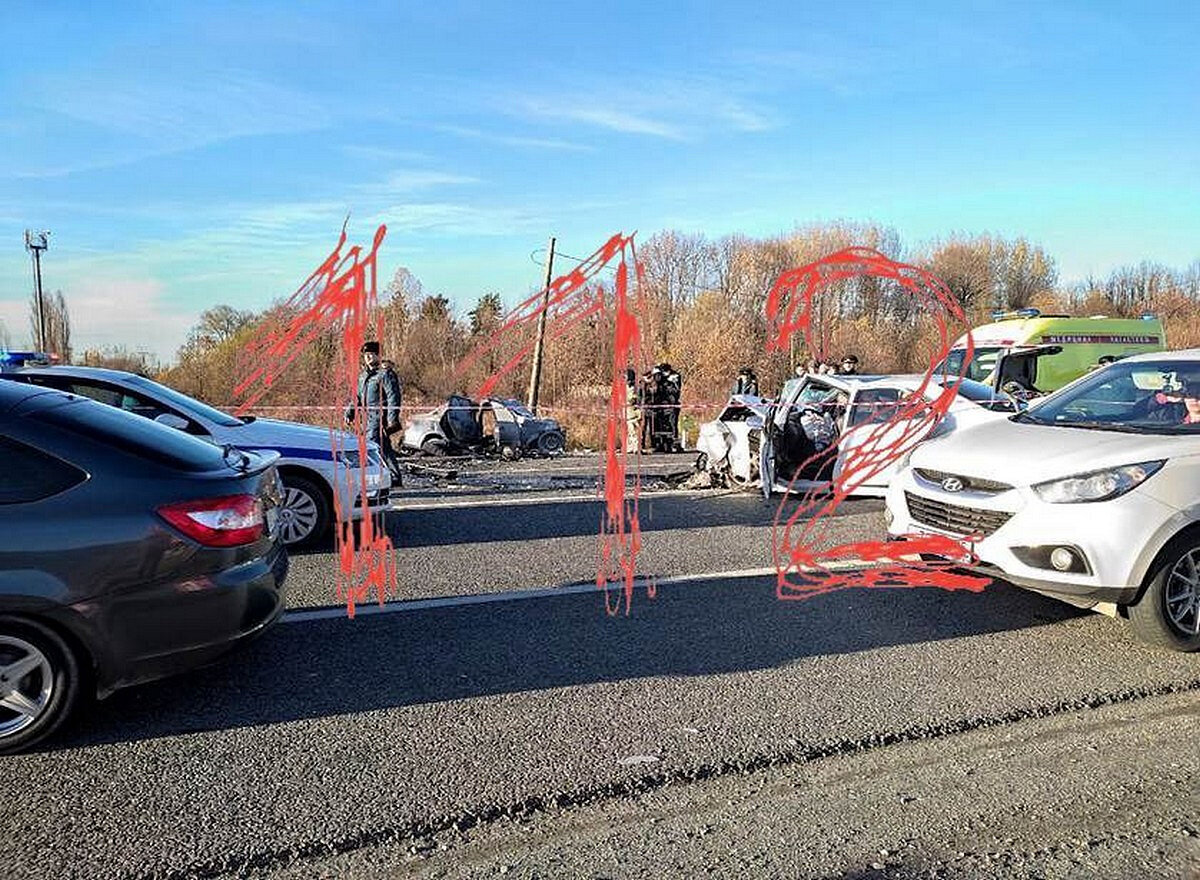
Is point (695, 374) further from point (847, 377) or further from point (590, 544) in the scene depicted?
point (590, 544)

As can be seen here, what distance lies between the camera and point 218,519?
3.97 metres

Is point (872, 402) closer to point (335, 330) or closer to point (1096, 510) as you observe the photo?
point (1096, 510)

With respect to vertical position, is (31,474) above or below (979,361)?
below

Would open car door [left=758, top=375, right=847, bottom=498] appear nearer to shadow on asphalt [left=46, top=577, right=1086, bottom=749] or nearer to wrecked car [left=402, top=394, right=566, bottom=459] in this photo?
Answer: shadow on asphalt [left=46, top=577, right=1086, bottom=749]

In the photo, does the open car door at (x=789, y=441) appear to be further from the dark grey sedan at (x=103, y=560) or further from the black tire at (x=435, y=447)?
the black tire at (x=435, y=447)

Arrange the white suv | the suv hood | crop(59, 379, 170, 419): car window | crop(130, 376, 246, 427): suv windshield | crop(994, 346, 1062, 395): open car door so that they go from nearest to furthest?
the white suv
the suv hood
crop(59, 379, 170, 419): car window
crop(130, 376, 246, 427): suv windshield
crop(994, 346, 1062, 395): open car door

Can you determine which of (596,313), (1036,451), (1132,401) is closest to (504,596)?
(596,313)

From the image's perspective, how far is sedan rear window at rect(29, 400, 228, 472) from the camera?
391cm

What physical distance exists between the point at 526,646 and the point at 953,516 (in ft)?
8.61

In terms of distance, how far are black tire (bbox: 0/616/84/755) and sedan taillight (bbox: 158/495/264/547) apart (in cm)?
63

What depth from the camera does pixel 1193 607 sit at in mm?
4730

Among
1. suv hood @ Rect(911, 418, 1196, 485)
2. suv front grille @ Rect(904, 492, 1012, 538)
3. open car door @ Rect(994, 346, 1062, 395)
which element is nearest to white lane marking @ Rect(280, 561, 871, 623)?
suv front grille @ Rect(904, 492, 1012, 538)

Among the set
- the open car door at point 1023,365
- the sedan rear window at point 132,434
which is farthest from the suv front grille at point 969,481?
the open car door at point 1023,365

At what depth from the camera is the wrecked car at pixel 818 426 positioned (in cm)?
937
